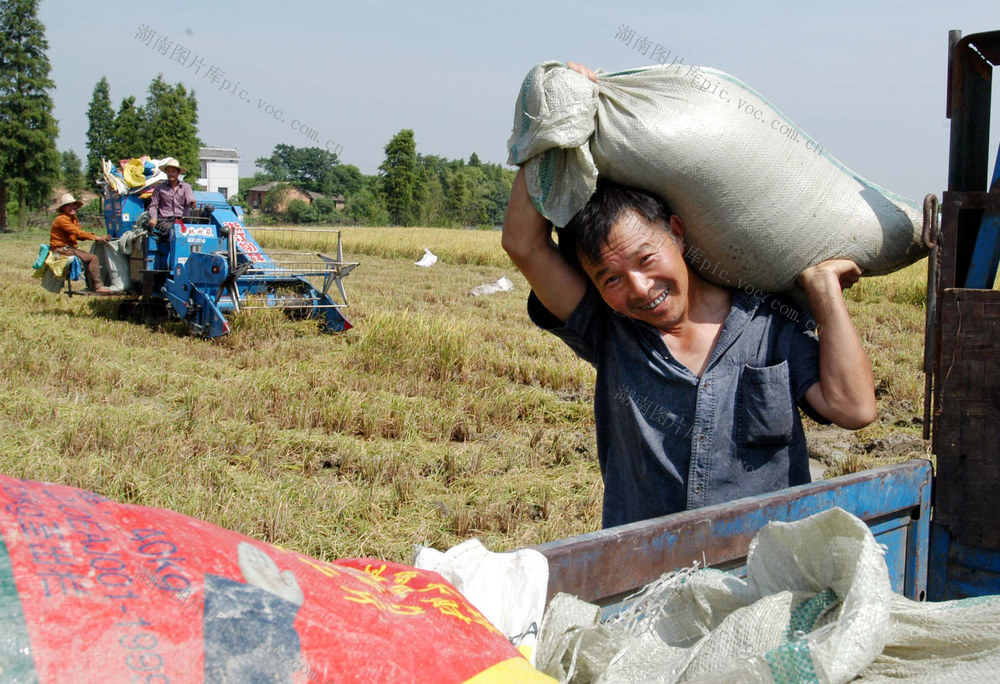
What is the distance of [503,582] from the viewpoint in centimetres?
133

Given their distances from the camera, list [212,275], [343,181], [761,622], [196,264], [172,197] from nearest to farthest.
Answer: [761,622]
[212,275]
[196,264]
[172,197]
[343,181]

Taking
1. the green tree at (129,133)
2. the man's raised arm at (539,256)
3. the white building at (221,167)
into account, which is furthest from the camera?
the white building at (221,167)

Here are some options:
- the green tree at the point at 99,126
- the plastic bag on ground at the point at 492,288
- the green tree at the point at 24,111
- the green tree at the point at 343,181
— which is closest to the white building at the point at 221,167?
the green tree at the point at 343,181

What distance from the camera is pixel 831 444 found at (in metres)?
4.99

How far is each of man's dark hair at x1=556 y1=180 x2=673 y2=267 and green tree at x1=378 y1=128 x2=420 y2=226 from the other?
47384mm

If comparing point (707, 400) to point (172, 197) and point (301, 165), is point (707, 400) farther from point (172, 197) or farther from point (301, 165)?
point (301, 165)

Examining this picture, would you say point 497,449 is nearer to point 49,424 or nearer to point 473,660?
point 49,424

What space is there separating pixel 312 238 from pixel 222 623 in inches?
923

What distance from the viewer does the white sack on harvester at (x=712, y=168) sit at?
1.61 meters

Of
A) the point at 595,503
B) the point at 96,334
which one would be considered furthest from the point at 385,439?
the point at 96,334

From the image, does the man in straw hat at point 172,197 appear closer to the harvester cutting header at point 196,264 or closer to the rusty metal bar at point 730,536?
the harvester cutting header at point 196,264

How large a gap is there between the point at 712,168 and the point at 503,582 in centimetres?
90

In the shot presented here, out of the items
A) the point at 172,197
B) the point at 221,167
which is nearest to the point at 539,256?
the point at 172,197

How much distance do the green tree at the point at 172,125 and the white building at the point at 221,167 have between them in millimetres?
31907
